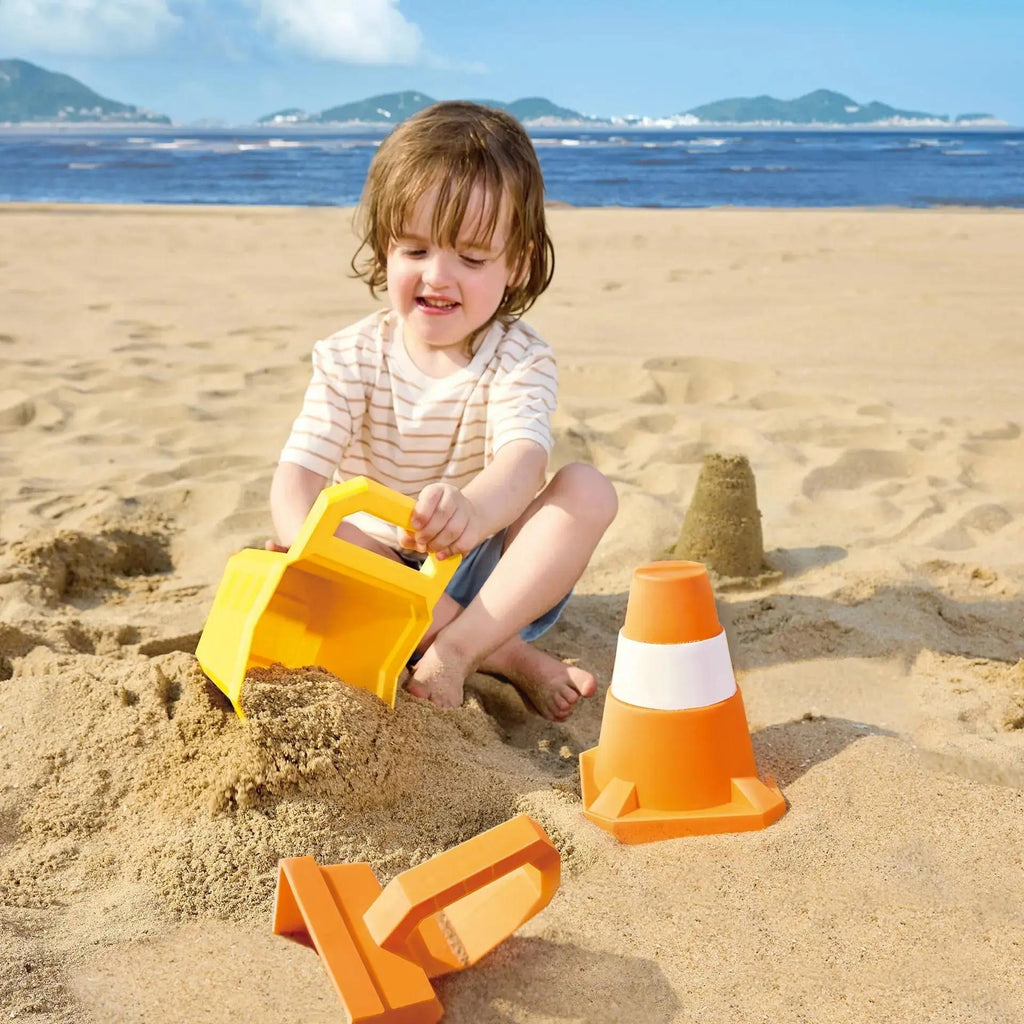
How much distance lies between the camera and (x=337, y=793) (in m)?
1.59

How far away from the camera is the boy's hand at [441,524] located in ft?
5.98

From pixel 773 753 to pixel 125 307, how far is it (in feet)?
16.6

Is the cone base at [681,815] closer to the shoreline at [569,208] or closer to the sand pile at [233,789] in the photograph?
the sand pile at [233,789]

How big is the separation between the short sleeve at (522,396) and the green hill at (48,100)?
114723mm

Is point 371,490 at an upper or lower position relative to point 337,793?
upper

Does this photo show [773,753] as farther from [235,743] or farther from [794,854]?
[235,743]

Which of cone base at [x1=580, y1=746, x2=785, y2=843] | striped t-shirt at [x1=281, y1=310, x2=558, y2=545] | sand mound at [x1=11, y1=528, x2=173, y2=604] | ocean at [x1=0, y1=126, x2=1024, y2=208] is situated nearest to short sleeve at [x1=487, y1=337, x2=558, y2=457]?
striped t-shirt at [x1=281, y1=310, x2=558, y2=545]

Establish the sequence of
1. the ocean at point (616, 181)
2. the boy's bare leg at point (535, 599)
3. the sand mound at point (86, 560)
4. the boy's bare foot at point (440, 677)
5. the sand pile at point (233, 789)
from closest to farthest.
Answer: the sand pile at point (233, 789) < the boy's bare foot at point (440, 677) < the boy's bare leg at point (535, 599) < the sand mound at point (86, 560) < the ocean at point (616, 181)

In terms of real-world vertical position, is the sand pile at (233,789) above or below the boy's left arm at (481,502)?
below

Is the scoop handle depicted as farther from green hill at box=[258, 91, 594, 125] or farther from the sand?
green hill at box=[258, 91, 594, 125]

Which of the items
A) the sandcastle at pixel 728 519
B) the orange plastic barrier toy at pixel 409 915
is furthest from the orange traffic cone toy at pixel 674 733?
the sandcastle at pixel 728 519

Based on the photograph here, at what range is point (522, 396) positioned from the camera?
Result: 2.29 metres

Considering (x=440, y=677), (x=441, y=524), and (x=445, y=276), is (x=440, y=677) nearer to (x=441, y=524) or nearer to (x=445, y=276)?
(x=441, y=524)

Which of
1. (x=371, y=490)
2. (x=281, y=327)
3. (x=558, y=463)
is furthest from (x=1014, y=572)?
(x=281, y=327)
